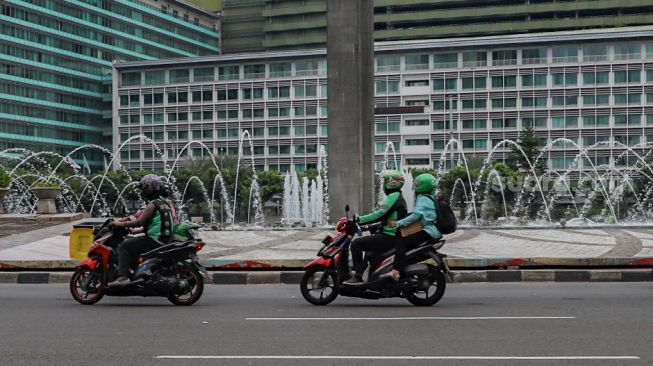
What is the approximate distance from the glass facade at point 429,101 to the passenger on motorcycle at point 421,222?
75735mm

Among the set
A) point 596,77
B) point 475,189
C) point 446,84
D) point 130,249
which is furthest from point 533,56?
point 130,249

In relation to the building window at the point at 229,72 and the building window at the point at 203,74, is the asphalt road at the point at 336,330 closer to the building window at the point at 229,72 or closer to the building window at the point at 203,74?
the building window at the point at 229,72

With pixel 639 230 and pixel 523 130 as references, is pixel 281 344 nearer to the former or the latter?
pixel 639 230

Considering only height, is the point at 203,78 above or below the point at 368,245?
above

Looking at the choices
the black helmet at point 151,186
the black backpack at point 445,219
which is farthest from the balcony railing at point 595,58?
the black helmet at point 151,186

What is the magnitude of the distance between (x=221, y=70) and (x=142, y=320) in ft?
303

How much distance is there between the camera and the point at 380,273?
11.2 meters

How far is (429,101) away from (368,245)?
3329 inches

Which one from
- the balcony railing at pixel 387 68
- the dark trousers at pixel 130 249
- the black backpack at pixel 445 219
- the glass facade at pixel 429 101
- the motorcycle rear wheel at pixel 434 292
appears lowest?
the motorcycle rear wheel at pixel 434 292

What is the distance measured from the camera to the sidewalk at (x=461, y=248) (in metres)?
15.9

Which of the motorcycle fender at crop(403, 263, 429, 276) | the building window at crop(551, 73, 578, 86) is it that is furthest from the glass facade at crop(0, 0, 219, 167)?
the motorcycle fender at crop(403, 263, 429, 276)

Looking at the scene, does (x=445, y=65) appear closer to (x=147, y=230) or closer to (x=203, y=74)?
(x=203, y=74)

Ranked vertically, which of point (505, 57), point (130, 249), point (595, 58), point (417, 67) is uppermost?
point (505, 57)

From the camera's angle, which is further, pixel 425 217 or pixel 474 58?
pixel 474 58
